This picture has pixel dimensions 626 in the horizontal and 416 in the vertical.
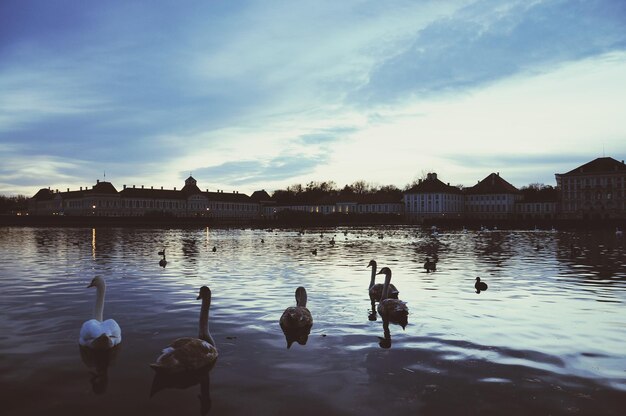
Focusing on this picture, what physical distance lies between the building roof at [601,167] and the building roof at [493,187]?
101 ft

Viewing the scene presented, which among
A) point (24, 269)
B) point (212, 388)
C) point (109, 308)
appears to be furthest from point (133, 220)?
point (212, 388)

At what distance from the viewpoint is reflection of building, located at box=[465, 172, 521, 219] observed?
172250mm

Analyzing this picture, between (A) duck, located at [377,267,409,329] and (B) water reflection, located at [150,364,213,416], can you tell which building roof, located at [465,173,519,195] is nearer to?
(A) duck, located at [377,267,409,329]

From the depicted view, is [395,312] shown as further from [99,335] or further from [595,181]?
[595,181]

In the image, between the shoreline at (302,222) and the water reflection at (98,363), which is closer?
the water reflection at (98,363)

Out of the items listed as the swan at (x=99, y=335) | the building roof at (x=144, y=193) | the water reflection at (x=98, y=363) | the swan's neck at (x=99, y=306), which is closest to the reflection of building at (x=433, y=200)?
the building roof at (x=144, y=193)

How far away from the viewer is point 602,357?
9828 mm

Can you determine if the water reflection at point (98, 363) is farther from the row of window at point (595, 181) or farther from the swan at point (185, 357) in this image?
the row of window at point (595, 181)

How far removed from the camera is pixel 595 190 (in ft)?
463

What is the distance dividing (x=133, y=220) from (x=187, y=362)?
11384 centimetres

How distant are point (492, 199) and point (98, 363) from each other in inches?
6995

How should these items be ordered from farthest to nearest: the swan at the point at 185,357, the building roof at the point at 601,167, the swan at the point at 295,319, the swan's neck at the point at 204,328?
the building roof at the point at 601,167, the swan at the point at 295,319, the swan's neck at the point at 204,328, the swan at the point at 185,357

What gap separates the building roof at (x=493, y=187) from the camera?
6855 inches

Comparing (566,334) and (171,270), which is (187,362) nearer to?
(566,334)
